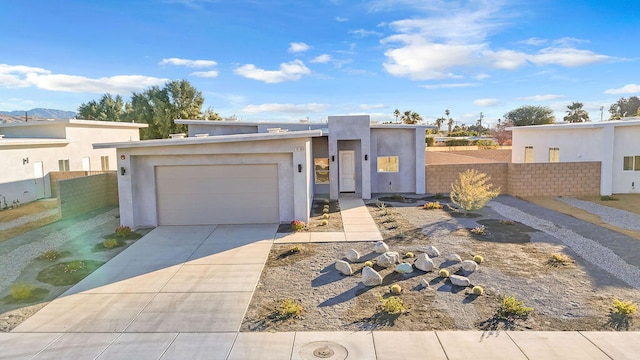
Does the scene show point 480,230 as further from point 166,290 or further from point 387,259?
point 166,290

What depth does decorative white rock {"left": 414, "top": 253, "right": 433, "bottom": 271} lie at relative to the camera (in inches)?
392

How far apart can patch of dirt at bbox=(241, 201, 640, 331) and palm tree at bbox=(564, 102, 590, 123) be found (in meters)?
49.4

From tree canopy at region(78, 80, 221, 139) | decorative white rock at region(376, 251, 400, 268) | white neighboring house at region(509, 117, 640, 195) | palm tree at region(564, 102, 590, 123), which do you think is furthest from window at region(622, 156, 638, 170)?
palm tree at region(564, 102, 590, 123)

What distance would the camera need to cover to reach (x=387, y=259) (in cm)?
1039

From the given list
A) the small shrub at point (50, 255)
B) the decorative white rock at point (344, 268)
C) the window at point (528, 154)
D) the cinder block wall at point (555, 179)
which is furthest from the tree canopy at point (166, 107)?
the decorative white rock at point (344, 268)

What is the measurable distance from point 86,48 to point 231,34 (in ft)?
27.4

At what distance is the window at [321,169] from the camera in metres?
22.5

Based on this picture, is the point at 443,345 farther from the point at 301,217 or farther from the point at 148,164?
the point at 148,164

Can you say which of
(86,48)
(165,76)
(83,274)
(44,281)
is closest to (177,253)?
(83,274)

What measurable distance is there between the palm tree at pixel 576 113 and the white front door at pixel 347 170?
144 ft

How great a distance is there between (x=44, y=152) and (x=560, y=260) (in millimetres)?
24201

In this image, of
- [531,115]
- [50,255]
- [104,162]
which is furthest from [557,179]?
[531,115]

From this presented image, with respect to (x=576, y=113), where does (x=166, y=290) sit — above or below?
below

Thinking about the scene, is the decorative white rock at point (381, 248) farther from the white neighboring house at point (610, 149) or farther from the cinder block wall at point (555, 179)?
the white neighboring house at point (610, 149)
